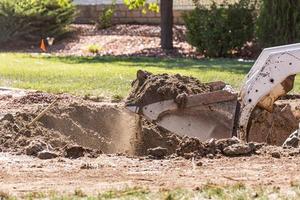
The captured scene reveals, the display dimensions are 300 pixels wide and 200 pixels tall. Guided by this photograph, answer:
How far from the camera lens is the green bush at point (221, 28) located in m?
21.5

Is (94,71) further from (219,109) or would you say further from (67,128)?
(219,109)

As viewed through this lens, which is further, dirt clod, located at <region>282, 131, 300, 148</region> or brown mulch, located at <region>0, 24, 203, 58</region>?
brown mulch, located at <region>0, 24, 203, 58</region>

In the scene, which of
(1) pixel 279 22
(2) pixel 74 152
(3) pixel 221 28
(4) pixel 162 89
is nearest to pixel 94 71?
(1) pixel 279 22

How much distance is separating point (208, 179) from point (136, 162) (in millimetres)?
977

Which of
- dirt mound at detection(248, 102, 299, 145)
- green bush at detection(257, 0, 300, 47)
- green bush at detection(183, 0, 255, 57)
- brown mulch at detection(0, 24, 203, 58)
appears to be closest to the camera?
dirt mound at detection(248, 102, 299, 145)

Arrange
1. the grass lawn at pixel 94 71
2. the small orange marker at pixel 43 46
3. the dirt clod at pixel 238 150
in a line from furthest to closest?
→ the small orange marker at pixel 43 46 → the grass lawn at pixel 94 71 → the dirt clod at pixel 238 150

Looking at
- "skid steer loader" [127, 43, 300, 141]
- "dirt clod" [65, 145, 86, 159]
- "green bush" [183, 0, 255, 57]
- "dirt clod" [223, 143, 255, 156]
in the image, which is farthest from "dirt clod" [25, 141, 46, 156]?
"green bush" [183, 0, 255, 57]

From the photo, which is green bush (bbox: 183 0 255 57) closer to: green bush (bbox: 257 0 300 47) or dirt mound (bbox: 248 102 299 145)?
green bush (bbox: 257 0 300 47)

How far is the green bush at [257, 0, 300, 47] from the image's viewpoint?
20312 mm

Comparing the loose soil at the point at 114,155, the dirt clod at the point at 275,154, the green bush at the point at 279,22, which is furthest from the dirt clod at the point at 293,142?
the green bush at the point at 279,22

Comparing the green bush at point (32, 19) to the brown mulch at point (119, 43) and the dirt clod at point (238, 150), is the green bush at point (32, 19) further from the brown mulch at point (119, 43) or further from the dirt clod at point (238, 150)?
the dirt clod at point (238, 150)

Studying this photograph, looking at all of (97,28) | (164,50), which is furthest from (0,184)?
(97,28)

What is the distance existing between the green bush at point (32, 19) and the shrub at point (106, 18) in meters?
1.58

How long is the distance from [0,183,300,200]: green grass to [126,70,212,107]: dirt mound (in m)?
2.69
